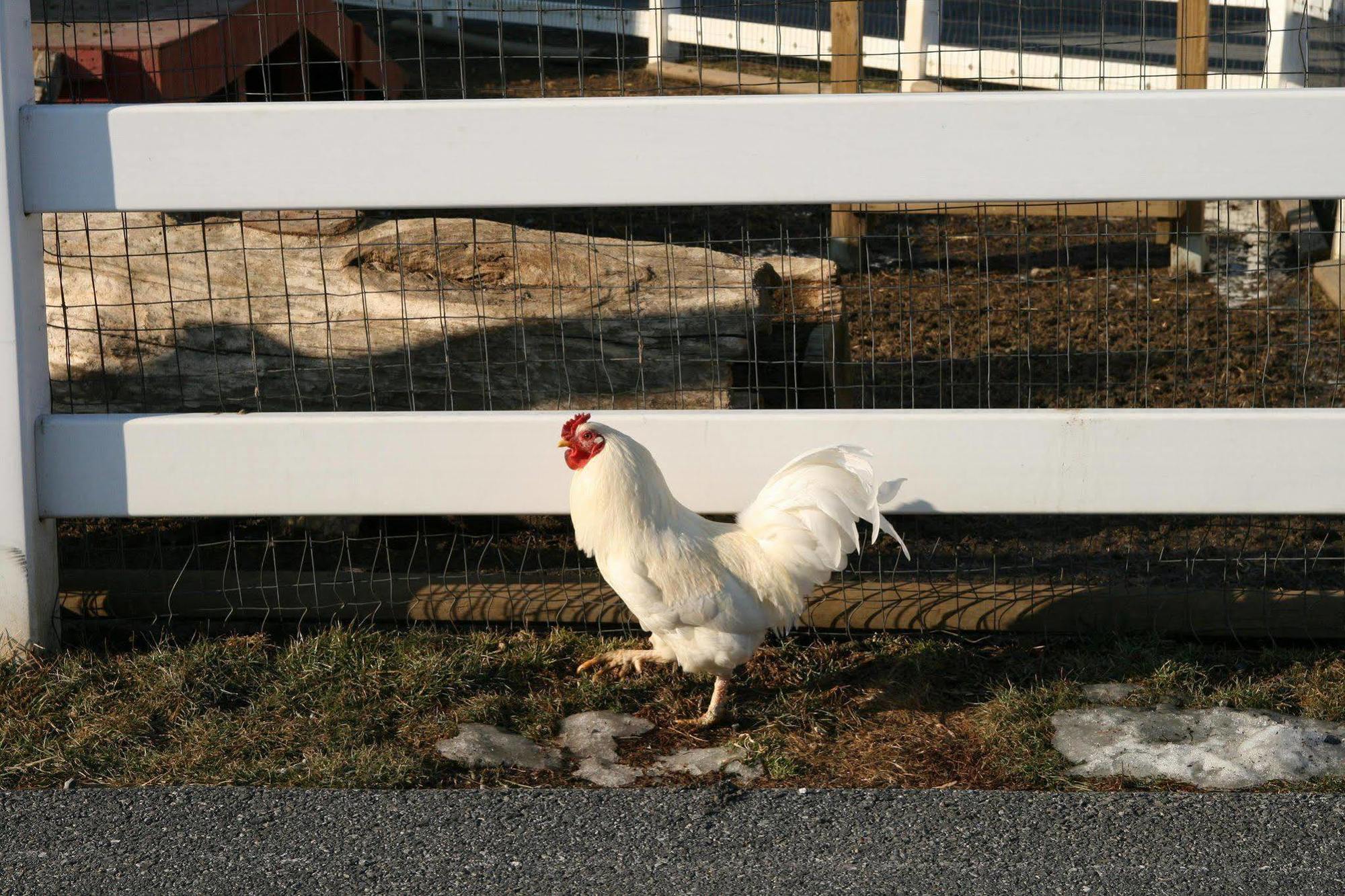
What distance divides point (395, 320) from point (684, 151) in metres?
1.71

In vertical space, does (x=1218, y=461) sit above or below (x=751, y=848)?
above

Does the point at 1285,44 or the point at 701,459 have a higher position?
the point at 1285,44

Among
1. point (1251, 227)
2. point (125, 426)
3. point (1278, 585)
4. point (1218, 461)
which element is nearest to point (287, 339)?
point (125, 426)

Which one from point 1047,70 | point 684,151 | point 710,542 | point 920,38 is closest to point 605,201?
point 684,151

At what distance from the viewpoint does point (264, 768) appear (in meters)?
3.16

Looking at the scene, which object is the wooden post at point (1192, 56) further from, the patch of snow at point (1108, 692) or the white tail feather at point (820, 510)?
the white tail feather at point (820, 510)

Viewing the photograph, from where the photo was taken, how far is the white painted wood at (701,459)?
11.6ft

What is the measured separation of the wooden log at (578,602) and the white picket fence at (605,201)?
1.10 ft

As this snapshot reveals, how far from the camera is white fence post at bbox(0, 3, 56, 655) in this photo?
137 inches

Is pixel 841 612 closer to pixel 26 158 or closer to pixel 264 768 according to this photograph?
pixel 264 768

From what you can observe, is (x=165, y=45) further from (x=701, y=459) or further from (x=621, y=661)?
(x=621, y=661)

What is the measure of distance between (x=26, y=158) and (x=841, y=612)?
8.61 feet

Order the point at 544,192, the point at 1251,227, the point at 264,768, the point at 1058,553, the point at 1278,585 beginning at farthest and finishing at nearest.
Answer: the point at 1251,227, the point at 1058,553, the point at 1278,585, the point at 544,192, the point at 264,768

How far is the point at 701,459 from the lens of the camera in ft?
12.0
